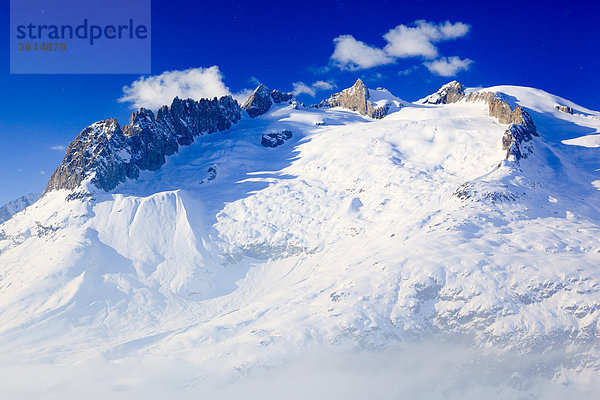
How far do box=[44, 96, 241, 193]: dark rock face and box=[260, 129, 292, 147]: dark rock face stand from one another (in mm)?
28084

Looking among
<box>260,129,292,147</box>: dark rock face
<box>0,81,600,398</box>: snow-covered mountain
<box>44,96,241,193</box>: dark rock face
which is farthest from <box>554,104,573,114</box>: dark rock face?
<box>44,96,241,193</box>: dark rock face

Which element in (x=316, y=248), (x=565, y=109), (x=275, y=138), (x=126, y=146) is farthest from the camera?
(x=565, y=109)

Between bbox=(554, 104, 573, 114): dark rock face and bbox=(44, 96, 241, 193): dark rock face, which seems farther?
bbox=(554, 104, 573, 114): dark rock face

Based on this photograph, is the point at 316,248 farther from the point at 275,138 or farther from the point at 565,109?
the point at 565,109

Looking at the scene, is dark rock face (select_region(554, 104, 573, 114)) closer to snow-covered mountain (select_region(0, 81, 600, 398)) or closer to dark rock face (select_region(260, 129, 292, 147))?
snow-covered mountain (select_region(0, 81, 600, 398))

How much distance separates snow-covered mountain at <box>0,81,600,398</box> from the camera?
8481cm

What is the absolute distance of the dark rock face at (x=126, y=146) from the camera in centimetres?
13862

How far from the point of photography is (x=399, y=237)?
340 feet

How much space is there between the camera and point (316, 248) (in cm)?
11069

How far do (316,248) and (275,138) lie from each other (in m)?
74.0

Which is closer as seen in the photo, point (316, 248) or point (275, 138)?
point (316, 248)

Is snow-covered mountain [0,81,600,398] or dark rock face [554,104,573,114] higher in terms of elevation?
dark rock face [554,104,573,114]

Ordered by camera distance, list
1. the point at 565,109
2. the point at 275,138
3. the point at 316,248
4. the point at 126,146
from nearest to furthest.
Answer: the point at 316,248
the point at 126,146
the point at 275,138
the point at 565,109

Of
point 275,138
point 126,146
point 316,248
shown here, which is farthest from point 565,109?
point 126,146
